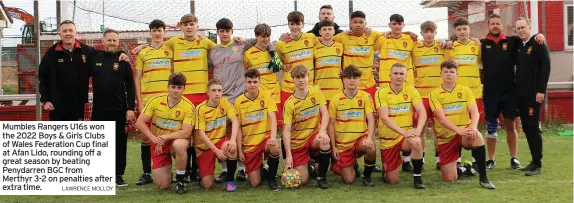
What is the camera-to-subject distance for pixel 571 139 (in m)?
9.22

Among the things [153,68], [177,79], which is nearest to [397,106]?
[177,79]

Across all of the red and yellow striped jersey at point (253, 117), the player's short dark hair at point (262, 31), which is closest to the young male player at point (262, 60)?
the player's short dark hair at point (262, 31)

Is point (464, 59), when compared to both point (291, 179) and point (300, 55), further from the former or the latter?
point (291, 179)

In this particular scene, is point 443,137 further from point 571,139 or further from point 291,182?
point 571,139

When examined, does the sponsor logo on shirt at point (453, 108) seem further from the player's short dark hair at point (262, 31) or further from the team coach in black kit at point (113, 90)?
the team coach in black kit at point (113, 90)

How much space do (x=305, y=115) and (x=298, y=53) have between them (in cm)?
86

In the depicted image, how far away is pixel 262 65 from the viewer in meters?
6.15

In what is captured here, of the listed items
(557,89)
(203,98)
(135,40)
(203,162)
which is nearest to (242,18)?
(135,40)

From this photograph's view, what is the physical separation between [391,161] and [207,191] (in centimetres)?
174

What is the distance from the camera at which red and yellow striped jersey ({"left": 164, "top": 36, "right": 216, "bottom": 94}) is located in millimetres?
6098

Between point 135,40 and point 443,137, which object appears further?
point 135,40

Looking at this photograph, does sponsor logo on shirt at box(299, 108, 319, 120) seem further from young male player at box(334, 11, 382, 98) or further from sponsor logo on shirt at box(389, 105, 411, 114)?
young male player at box(334, 11, 382, 98)

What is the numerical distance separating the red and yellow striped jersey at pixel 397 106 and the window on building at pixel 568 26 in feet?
28.7

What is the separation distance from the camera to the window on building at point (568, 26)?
41.8 ft
